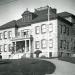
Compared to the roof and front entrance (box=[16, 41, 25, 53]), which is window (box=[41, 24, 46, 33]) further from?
front entrance (box=[16, 41, 25, 53])

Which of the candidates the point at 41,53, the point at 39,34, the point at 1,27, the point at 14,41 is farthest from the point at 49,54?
the point at 1,27

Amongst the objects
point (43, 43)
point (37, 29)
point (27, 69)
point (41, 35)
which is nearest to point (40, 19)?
point (37, 29)

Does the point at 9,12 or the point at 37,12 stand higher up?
the point at 37,12

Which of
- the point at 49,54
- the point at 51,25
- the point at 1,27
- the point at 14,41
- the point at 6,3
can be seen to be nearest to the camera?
the point at 6,3

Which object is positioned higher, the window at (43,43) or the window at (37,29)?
the window at (37,29)

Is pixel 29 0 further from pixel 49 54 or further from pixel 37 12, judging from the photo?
pixel 37 12

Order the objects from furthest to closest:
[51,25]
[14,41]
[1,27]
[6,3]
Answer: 1. [1,27]
2. [14,41]
3. [51,25]
4. [6,3]

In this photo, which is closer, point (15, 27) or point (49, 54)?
point (49, 54)

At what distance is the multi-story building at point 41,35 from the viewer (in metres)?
18.1

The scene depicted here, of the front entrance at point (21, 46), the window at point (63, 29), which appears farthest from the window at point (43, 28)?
the front entrance at point (21, 46)

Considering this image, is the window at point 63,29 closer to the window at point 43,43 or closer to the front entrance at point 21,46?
the window at point 43,43

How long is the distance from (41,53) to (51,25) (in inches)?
132

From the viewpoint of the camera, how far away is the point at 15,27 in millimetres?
22375

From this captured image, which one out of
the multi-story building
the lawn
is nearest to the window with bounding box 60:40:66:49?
the multi-story building
